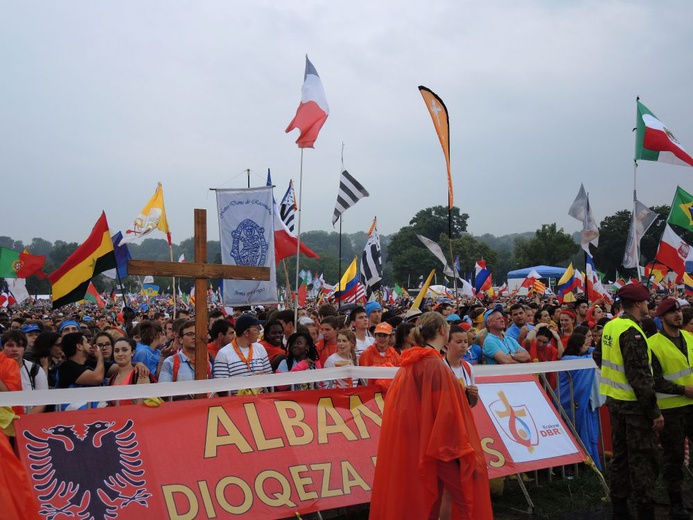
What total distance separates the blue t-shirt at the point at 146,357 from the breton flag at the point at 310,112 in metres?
4.00

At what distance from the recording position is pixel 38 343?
24.0 ft

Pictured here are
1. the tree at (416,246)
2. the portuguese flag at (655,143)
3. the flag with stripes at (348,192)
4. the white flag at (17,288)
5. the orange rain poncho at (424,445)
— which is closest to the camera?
the orange rain poncho at (424,445)

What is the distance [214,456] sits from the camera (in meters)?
5.36

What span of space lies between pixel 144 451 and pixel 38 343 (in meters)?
2.86

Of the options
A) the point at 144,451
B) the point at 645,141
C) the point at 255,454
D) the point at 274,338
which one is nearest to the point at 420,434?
the point at 255,454

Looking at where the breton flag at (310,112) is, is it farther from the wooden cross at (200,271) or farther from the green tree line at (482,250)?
the green tree line at (482,250)

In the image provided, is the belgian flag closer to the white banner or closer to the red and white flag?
the white banner

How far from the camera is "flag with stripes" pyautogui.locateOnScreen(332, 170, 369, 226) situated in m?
14.5

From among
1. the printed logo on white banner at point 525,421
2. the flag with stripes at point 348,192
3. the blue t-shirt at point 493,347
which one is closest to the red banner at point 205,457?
the printed logo on white banner at point 525,421

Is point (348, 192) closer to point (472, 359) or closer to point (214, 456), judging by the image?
point (472, 359)

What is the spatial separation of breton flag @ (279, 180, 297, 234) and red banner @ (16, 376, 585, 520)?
9.91m

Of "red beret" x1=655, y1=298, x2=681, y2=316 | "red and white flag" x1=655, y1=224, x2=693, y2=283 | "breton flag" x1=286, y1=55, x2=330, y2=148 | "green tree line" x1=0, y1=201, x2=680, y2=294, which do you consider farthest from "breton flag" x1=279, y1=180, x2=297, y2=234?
"green tree line" x1=0, y1=201, x2=680, y2=294

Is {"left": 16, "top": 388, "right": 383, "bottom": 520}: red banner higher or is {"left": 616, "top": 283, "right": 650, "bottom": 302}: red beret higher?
{"left": 616, "top": 283, "right": 650, "bottom": 302}: red beret

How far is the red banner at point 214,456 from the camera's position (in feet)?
16.0
